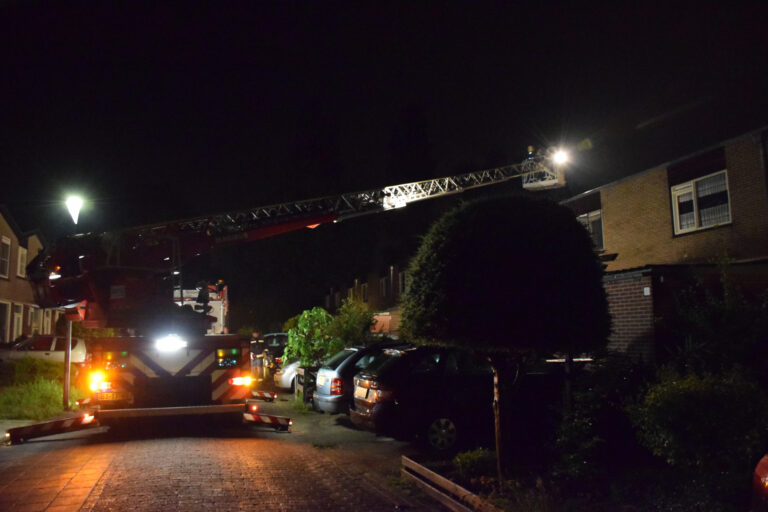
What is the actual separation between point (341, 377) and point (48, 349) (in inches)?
540

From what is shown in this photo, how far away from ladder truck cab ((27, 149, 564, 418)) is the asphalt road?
0.83m

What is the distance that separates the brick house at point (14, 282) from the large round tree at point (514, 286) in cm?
Answer: 2445

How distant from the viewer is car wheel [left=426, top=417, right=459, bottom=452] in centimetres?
929

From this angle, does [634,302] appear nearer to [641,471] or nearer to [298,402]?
[641,471]

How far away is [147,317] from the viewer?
38.8 feet

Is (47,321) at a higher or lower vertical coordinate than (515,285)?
higher

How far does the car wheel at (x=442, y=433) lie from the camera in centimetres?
929

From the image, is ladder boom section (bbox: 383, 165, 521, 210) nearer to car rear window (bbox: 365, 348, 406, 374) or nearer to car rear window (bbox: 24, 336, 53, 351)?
car rear window (bbox: 365, 348, 406, 374)

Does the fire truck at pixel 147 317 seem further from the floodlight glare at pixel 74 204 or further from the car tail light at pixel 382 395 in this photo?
the car tail light at pixel 382 395

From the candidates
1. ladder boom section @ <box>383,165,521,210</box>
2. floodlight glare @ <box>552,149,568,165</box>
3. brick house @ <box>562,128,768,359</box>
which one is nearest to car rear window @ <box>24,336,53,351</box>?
ladder boom section @ <box>383,165,521,210</box>

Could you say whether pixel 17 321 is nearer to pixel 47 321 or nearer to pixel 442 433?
pixel 47 321

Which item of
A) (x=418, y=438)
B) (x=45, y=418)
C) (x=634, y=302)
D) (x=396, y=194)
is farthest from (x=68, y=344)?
(x=634, y=302)

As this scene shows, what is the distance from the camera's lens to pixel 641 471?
6836 mm

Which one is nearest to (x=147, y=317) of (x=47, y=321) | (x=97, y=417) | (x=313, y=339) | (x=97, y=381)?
(x=97, y=381)
